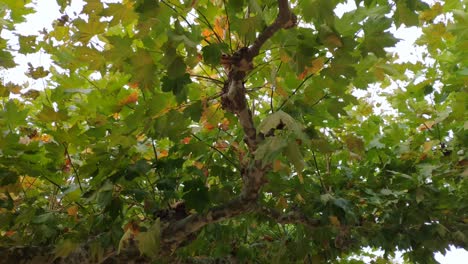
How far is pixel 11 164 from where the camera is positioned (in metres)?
2.46

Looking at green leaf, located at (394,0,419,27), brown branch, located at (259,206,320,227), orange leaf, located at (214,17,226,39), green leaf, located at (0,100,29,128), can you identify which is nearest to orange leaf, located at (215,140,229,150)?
brown branch, located at (259,206,320,227)

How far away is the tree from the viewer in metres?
1.91

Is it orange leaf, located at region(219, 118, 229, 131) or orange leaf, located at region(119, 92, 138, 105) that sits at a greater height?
orange leaf, located at region(219, 118, 229, 131)

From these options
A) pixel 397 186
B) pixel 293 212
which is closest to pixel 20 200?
pixel 293 212

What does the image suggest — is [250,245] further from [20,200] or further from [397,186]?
[20,200]

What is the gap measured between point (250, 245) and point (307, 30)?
116 inches

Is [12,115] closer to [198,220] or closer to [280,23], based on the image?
[198,220]

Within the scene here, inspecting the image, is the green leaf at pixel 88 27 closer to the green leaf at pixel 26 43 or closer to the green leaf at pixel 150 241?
the green leaf at pixel 26 43

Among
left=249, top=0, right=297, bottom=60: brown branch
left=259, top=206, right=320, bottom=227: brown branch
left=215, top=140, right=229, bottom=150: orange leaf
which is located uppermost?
left=215, top=140, right=229, bottom=150: orange leaf

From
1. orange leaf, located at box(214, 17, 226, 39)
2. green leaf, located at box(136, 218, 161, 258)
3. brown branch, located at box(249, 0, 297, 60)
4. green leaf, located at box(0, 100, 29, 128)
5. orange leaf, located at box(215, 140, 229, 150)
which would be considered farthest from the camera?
orange leaf, located at box(215, 140, 229, 150)

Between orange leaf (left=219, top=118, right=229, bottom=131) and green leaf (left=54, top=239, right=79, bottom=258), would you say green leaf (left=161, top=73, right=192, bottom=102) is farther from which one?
green leaf (left=54, top=239, right=79, bottom=258)

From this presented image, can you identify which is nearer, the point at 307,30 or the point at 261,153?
the point at 261,153

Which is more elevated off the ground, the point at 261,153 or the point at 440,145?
the point at 440,145

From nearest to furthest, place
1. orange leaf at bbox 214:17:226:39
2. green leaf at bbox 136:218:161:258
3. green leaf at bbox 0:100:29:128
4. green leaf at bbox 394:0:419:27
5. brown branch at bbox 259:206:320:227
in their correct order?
1. green leaf at bbox 394:0:419:27
2. orange leaf at bbox 214:17:226:39
3. green leaf at bbox 136:218:161:258
4. green leaf at bbox 0:100:29:128
5. brown branch at bbox 259:206:320:227
